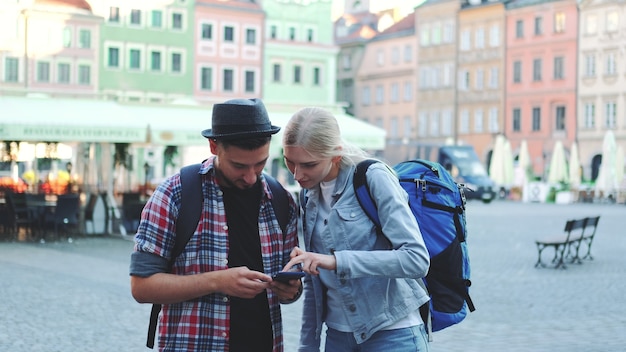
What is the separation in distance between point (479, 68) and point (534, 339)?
5828cm

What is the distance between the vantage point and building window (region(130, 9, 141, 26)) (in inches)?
2180

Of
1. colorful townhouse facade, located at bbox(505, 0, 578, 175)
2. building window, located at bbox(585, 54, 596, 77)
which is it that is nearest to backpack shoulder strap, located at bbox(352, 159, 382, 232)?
colorful townhouse facade, located at bbox(505, 0, 578, 175)

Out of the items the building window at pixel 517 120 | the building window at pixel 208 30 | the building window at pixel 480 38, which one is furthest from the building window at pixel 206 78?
the building window at pixel 517 120

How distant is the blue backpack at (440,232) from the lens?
3340mm

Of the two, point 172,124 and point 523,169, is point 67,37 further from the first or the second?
point 172,124

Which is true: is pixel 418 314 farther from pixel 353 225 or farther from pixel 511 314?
pixel 511 314

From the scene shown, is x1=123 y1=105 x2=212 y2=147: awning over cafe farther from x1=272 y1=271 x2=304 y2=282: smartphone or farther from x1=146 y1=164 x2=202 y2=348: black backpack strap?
x1=272 y1=271 x2=304 y2=282: smartphone

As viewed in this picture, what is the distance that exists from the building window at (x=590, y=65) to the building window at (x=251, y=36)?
18560mm

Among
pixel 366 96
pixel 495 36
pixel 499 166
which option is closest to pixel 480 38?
pixel 495 36

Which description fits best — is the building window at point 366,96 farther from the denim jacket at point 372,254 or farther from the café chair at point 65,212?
the denim jacket at point 372,254

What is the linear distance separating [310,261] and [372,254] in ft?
0.66

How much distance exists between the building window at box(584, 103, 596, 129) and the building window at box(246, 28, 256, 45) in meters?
18.9

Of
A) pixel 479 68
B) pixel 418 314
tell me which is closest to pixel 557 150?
pixel 479 68

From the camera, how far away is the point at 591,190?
45.5m
